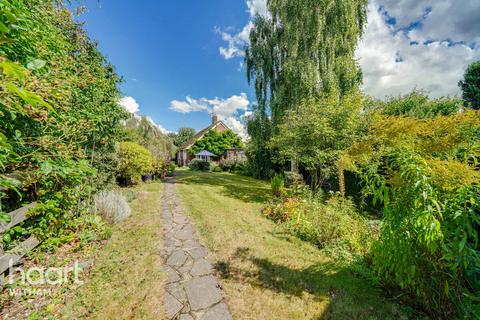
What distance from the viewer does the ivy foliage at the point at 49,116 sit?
1892mm

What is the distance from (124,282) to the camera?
2781 mm

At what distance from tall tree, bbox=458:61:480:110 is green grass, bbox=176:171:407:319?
27.3m

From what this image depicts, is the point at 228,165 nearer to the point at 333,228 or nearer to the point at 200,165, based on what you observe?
the point at 200,165

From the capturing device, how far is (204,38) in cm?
1238

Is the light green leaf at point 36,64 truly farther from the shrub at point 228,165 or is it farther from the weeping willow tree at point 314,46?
the shrub at point 228,165

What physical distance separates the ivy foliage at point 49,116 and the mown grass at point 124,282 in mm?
1050

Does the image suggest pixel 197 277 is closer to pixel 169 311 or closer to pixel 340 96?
pixel 169 311

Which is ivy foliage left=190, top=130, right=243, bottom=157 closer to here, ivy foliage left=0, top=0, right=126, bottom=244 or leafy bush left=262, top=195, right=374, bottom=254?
ivy foliage left=0, top=0, right=126, bottom=244

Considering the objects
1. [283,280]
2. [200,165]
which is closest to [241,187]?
[283,280]

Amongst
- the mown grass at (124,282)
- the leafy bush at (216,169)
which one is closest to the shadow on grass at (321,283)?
the mown grass at (124,282)

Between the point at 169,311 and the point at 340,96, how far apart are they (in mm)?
11622

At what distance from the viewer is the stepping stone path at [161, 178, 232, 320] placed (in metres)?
2.33

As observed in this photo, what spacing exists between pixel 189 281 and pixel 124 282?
0.96 metres

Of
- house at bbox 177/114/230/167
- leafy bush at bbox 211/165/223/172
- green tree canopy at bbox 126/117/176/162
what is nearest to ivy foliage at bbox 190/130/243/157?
house at bbox 177/114/230/167
